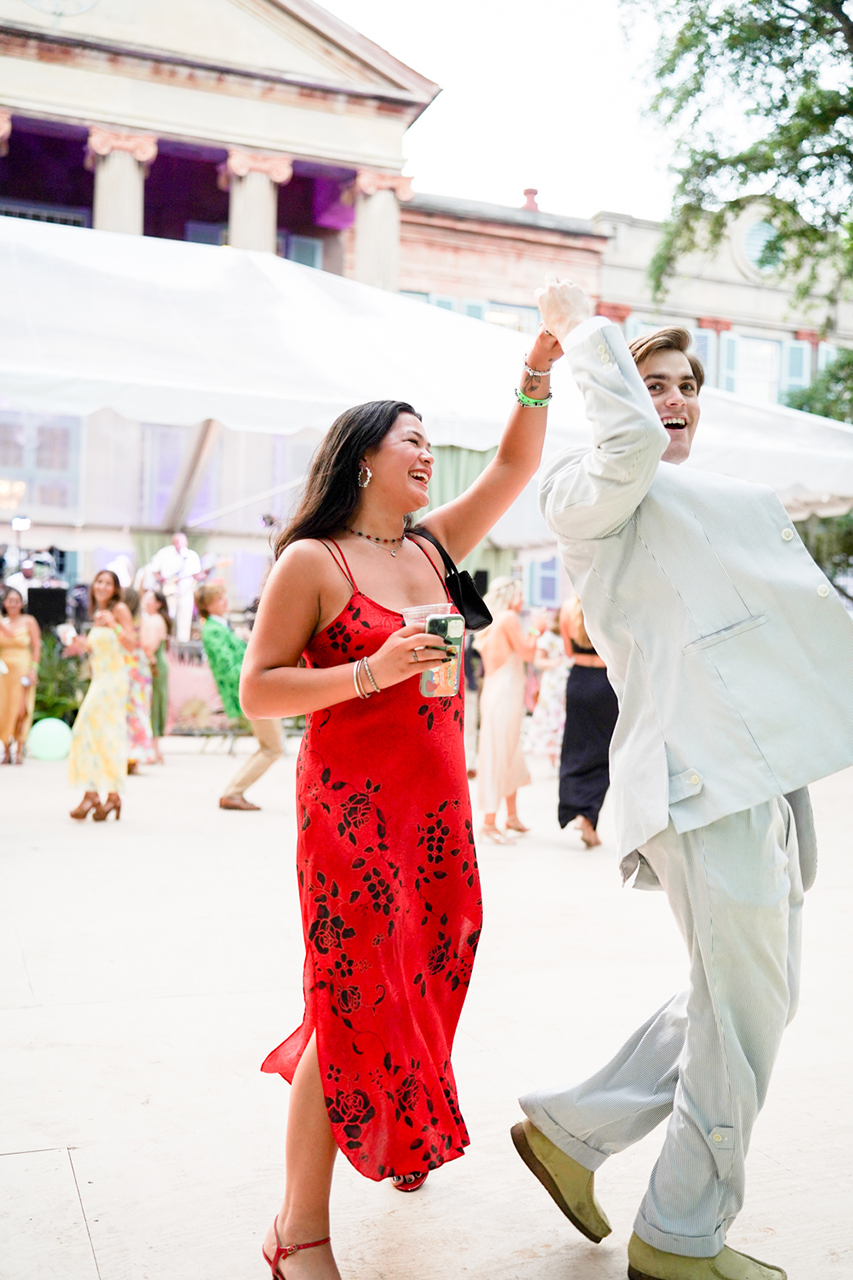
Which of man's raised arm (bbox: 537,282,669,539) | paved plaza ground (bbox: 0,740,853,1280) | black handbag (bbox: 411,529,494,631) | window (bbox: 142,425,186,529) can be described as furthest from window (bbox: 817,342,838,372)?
man's raised arm (bbox: 537,282,669,539)

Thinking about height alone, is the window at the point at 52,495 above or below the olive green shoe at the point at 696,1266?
above

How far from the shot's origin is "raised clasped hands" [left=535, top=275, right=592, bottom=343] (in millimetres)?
2199

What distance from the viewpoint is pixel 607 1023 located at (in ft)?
12.6

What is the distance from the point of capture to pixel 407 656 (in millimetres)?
2096

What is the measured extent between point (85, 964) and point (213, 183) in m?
21.2

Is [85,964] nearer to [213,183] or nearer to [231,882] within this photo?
[231,882]

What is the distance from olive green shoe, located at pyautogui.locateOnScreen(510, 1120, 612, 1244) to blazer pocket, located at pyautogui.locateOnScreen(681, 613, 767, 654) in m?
1.09

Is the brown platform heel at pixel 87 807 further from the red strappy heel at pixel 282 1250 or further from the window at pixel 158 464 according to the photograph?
the window at pixel 158 464

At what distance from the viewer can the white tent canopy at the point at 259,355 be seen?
720cm

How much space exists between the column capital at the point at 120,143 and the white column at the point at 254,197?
4.69ft

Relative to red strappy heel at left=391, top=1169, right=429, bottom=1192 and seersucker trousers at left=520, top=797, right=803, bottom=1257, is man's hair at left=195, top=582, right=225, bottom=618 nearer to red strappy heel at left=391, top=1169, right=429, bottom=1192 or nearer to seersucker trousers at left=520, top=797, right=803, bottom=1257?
red strappy heel at left=391, top=1169, right=429, bottom=1192

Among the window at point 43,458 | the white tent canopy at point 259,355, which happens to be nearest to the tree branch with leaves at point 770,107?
the white tent canopy at point 259,355

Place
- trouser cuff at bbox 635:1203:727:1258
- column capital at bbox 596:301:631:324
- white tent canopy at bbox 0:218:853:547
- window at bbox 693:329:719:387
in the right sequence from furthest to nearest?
1. window at bbox 693:329:719:387
2. column capital at bbox 596:301:631:324
3. white tent canopy at bbox 0:218:853:547
4. trouser cuff at bbox 635:1203:727:1258

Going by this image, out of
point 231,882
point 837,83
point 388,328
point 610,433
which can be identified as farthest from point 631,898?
point 837,83
